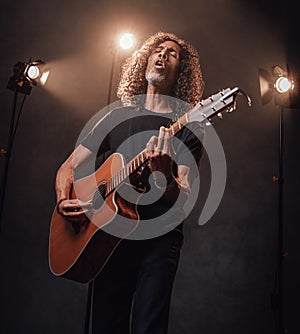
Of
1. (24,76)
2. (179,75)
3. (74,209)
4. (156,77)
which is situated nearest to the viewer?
(74,209)

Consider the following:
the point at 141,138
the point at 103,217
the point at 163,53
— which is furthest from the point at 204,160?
the point at 103,217

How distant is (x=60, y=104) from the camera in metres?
3.20

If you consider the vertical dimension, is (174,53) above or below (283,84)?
below

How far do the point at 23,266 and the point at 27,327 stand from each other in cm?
40

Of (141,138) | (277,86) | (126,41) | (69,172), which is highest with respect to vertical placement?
(126,41)

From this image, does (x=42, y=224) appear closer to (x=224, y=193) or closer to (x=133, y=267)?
(x=224, y=193)

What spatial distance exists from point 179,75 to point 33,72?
54.6 inches

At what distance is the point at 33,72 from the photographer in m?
2.86

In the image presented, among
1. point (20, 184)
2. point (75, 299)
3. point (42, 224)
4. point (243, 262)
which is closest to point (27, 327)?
point (75, 299)

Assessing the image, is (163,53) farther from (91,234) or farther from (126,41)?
(126,41)

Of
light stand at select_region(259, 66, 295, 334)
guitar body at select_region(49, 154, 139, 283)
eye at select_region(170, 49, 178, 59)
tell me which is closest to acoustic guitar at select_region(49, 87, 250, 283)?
guitar body at select_region(49, 154, 139, 283)

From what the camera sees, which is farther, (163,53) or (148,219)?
(163,53)

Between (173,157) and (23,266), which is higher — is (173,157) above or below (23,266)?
above

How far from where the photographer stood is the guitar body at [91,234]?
1327mm
